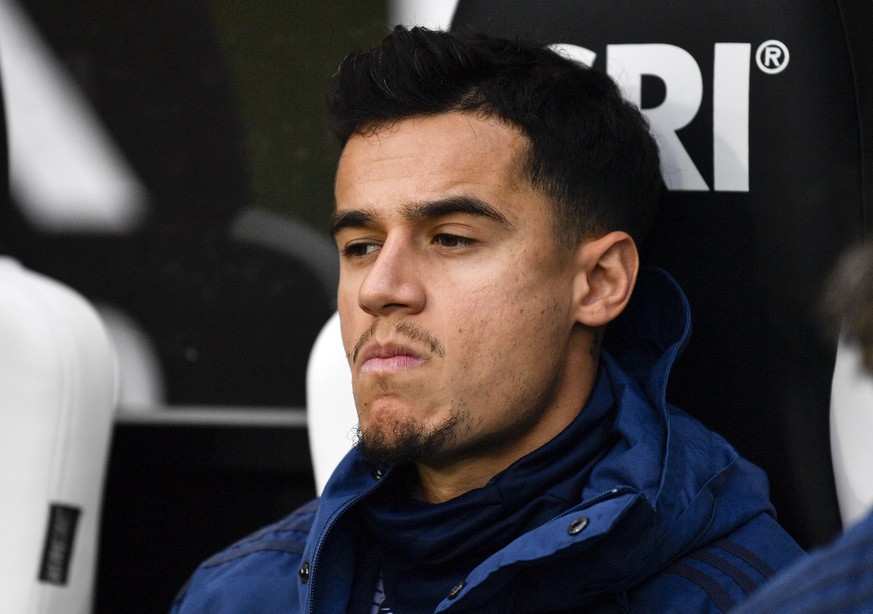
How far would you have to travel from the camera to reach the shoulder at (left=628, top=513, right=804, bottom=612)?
1.19 m

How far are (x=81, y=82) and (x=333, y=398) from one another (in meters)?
0.80

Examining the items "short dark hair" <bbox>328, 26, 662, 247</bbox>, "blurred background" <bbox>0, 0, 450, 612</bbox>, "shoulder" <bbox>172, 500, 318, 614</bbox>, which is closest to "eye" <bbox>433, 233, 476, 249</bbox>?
"short dark hair" <bbox>328, 26, 662, 247</bbox>

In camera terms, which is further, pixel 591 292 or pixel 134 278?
pixel 134 278

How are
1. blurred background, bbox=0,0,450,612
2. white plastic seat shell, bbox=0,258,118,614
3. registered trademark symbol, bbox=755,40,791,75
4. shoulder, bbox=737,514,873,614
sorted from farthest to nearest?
blurred background, bbox=0,0,450,612, white plastic seat shell, bbox=0,258,118,614, registered trademark symbol, bbox=755,40,791,75, shoulder, bbox=737,514,873,614

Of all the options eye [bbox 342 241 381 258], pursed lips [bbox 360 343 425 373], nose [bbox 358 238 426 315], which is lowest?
pursed lips [bbox 360 343 425 373]

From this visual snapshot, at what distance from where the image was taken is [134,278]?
1978 mm

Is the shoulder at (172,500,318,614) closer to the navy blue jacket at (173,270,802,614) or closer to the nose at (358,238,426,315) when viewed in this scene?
the navy blue jacket at (173,270,802,614)

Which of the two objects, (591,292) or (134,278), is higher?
(134,278)

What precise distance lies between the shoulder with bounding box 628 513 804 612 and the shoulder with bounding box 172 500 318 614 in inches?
16.4

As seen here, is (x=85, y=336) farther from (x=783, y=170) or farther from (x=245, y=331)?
(x=783, y=170)

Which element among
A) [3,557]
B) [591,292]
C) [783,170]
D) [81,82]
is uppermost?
[81,82]

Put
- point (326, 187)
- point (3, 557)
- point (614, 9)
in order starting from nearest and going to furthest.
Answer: point (614, 9) < point (3, 557) < point (326, 187)

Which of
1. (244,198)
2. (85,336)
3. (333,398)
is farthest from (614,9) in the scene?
(85,336)

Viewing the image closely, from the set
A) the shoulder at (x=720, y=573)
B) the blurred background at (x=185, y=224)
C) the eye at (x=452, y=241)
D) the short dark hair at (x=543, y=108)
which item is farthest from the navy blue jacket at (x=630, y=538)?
the blurred background at (x=185, y=224)
